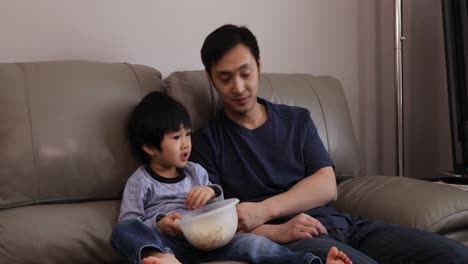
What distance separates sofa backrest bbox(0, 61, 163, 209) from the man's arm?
393 millimetres

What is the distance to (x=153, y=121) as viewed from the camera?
4.38 ft

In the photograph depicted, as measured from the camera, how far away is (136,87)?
4.91 ft

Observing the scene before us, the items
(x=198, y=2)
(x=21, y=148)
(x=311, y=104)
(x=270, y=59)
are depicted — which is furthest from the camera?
(x=270, y=59)

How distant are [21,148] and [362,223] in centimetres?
97

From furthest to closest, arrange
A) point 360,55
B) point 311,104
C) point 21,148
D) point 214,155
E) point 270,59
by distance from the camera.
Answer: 1. point 360,55
2. point 270,59
3. point 311,104
4. point 214,155
5. point 21,148

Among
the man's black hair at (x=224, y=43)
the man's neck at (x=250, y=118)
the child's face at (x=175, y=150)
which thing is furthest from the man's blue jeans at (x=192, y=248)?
the man's black hair at (x=224, y=43)

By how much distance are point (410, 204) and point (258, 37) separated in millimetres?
970

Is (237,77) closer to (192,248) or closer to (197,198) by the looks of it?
(197,198)

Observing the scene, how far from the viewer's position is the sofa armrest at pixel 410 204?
136 cm

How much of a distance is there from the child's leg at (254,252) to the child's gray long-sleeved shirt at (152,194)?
149 millimetres

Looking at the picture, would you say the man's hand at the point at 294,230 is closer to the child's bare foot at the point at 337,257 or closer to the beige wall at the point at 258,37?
the child's bare foot at the point at 337,257

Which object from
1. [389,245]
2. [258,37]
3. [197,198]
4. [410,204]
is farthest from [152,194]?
[258,37]

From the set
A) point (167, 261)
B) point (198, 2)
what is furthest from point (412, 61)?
point (167, 261)

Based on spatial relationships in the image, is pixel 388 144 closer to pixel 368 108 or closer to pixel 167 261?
pixel 368 108
